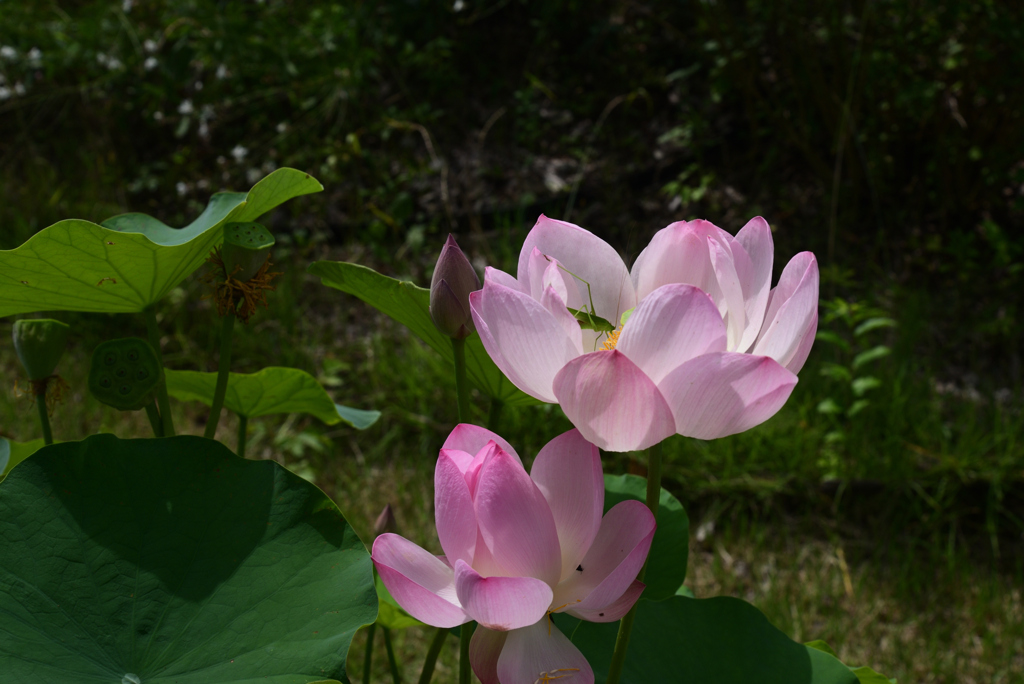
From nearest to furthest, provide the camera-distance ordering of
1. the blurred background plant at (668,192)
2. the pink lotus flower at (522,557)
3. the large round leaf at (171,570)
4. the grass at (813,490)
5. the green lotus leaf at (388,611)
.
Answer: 1. the pink lotus flower at (522,557)
2. the large round leaf at (171,570)
3. the green lotus leaf at (388,611)
4. the grass at (813,490)
5. the blurred background plant at (668,192)

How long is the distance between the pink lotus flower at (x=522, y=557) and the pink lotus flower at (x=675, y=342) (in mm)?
34

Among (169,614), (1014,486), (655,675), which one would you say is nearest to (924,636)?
(1014,486)

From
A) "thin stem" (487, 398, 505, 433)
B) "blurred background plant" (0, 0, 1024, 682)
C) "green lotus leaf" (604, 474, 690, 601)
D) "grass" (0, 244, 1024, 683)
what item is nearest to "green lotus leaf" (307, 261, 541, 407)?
"thin stem" (487, 398, 505, 433)

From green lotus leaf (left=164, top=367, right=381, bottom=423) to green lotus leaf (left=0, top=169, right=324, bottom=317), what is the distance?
12 centimetres

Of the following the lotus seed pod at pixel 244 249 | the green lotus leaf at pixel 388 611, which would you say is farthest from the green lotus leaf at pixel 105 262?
the green lotus leaf at pixel 388 611

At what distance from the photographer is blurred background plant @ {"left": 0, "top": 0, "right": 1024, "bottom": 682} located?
1795 mm

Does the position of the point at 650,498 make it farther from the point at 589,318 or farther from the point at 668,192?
the point at 668,192

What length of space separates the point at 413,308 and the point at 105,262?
0.80 ft

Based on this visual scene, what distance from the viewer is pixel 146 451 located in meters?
0.53

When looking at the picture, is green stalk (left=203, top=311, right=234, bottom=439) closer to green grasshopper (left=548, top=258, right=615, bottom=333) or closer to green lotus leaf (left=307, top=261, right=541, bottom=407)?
green lotus leaf (left=307, top=261, right=541, bottom=407)

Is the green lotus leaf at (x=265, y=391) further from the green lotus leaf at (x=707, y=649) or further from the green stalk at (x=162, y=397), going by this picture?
the green lotus leaf at (x=707, y=649)

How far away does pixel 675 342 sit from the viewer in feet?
1.24

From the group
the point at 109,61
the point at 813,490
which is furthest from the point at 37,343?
the point at 109,61

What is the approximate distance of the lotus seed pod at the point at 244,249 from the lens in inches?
21.7
